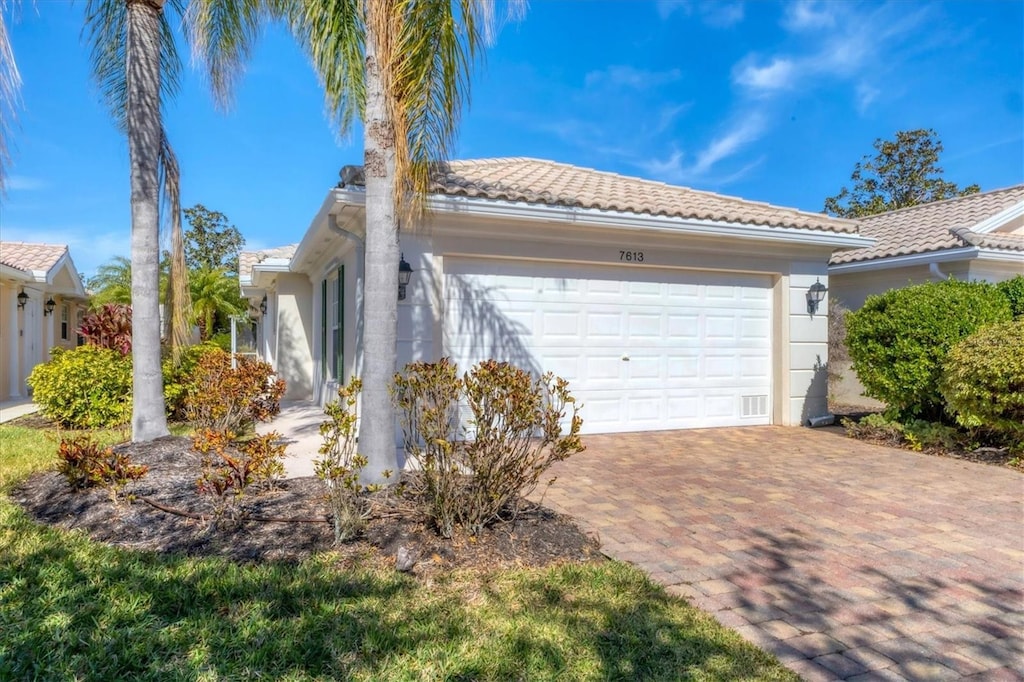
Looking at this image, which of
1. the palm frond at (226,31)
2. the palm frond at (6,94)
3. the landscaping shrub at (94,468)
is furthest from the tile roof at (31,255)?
the palm frond at (6,94)

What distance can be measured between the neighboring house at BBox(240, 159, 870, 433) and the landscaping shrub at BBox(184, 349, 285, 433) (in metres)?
1.31

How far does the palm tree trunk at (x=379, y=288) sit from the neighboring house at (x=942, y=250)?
10592 millimetres

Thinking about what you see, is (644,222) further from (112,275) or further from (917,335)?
(112,275)

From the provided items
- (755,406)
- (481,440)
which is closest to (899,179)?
(755,406)

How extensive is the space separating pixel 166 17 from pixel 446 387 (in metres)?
6.72

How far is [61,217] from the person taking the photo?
13711 millimetres

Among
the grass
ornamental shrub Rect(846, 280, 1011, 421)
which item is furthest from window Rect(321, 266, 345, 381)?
ornamental shrub Rect(846, 280, 1011, 421)

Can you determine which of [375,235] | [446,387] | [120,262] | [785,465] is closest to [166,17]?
[375,235]

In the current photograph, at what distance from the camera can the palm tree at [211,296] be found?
23.7 meters

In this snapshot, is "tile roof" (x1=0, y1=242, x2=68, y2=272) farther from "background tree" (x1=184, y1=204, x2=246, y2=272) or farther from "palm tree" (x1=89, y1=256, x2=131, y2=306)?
"background tree" (x1=184, y1=204, x2=246, y2=272)

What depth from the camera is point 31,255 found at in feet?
51.4

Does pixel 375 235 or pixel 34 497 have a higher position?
pixel 375 235

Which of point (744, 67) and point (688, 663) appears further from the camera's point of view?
point (744, 67)

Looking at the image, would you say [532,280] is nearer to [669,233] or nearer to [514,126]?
[669,233]
